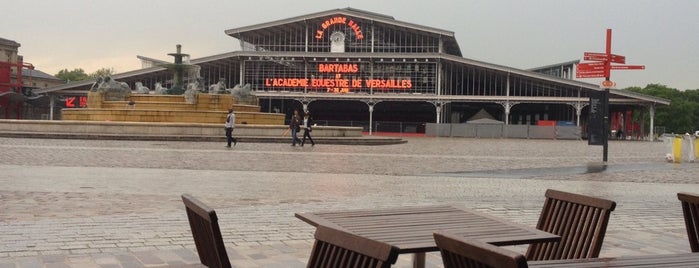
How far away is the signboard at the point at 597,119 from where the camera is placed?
18703 mm

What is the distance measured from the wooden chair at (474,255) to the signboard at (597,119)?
701 inches

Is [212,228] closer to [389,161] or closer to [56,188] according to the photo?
[56,188]

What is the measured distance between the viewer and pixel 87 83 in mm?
53781

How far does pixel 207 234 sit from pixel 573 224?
6.75 ft

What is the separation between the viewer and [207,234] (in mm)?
2865

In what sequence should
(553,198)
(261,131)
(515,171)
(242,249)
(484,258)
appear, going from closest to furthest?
(484,258) → (553,198) → (242,249) → (515,171) → (261,131)

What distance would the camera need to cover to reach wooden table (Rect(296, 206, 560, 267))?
3.01 m

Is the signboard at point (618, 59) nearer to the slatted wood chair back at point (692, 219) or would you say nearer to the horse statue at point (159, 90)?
the slatted wood chair back at point (692, 219)

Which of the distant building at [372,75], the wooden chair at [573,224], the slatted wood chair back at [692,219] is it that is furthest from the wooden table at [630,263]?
the distant building at [372,75]

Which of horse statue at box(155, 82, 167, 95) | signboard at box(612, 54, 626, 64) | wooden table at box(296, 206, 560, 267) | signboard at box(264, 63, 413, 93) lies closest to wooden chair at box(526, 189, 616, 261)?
wooden table at box(296, 206, 560, 267)

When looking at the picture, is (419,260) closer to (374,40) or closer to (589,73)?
(589,73)

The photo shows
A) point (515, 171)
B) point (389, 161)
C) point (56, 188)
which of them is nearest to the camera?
point (56, 188)

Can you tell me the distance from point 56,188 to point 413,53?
45.0 metres

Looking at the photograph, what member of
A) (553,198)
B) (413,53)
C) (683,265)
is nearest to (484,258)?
(683,265)
